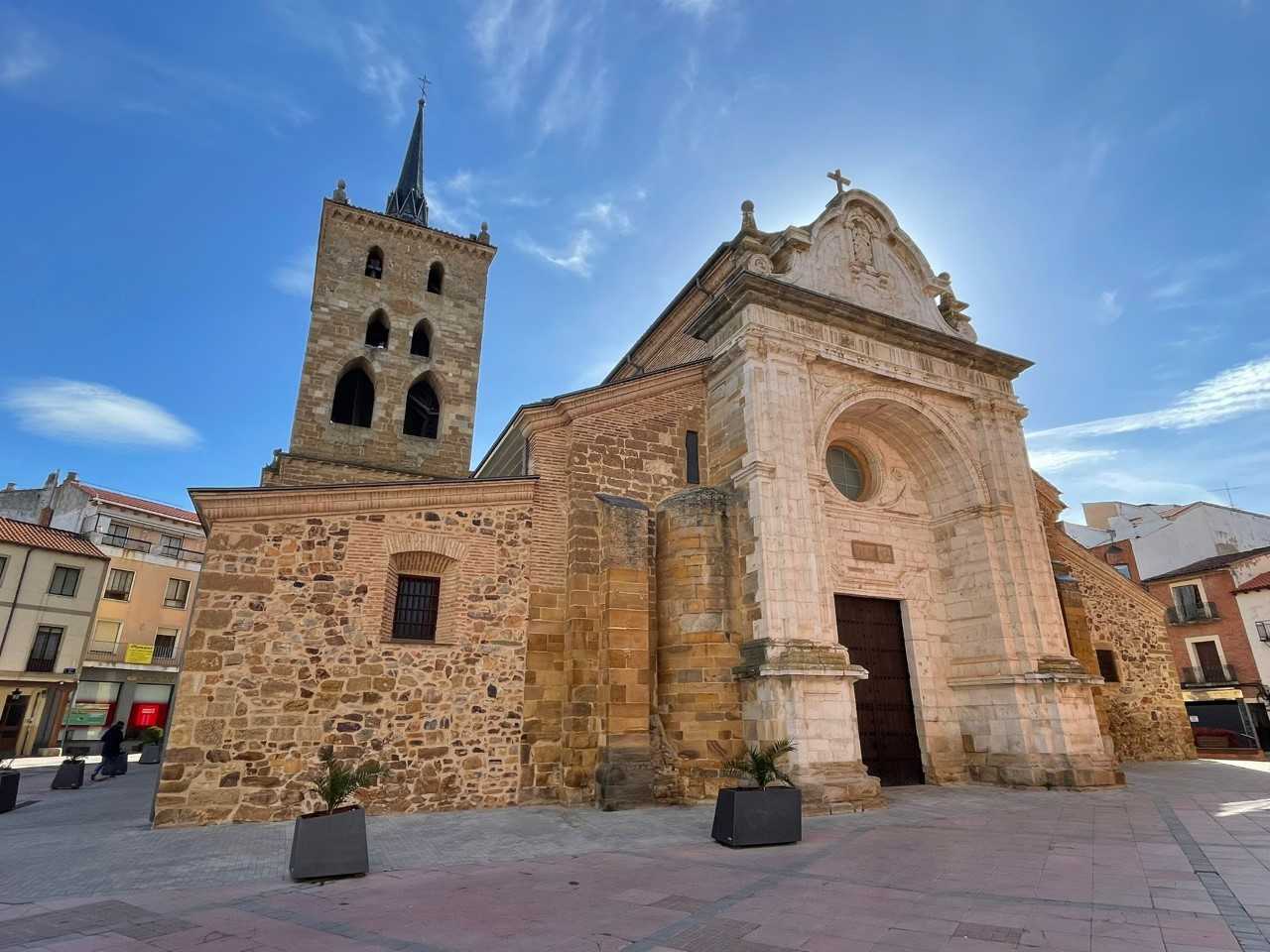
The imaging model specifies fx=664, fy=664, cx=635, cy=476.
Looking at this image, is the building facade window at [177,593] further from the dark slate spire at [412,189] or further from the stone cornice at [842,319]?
the stone cornice at [842,319]

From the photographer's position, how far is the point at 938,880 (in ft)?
18.1

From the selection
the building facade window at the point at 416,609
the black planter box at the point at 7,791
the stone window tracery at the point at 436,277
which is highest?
the stone window tracery at the point at 436,277

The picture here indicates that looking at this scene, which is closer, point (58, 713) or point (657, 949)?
point (657, 949)

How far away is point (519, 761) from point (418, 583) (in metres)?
3.13

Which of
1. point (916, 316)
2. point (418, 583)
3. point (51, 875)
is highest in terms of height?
point (916, 316)

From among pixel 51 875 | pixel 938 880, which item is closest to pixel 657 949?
pixel 938 880

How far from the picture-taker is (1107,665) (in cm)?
1723

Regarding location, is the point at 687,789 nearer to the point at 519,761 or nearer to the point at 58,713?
the point at 519,761

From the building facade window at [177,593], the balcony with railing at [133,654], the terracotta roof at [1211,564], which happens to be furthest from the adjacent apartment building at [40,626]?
the terracotta roof at [1211,564]

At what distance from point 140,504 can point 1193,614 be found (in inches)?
1931

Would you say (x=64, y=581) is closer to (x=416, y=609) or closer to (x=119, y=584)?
(x=119, y=584)

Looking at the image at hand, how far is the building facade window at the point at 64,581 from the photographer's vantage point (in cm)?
2591

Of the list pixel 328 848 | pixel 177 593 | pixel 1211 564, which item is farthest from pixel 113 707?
pixel 1211 564

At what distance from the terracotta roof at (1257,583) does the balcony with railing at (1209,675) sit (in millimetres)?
3119
